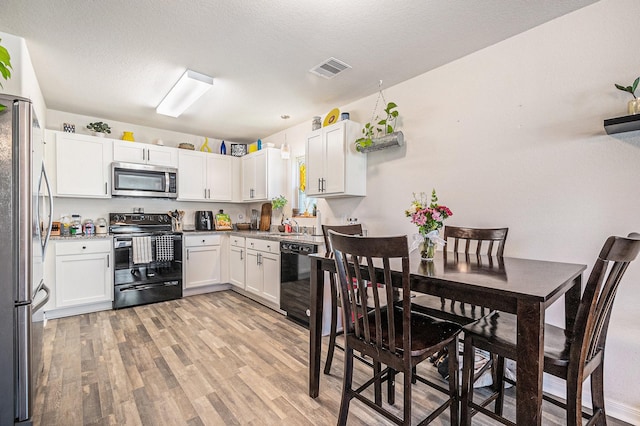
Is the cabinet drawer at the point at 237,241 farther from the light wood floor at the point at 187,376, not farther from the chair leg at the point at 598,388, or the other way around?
the chair leg at the point at 598,388

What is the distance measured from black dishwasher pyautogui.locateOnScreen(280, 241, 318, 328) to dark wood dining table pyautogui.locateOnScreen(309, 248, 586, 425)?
1.16 meters

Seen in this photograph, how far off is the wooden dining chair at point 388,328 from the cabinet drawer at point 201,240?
333cm

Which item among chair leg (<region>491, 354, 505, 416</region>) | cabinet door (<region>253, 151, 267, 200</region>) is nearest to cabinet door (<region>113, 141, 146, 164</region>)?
cabinet door (<region>253, 151, 267, 200</region>)

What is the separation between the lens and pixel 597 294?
116cm

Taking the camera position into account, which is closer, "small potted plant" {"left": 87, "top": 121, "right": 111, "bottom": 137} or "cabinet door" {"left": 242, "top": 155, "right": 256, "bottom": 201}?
"small potted plant" {"left": 87, "top": 121, "right": 111, "bottom": 137}

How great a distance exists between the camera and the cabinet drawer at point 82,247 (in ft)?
11.2

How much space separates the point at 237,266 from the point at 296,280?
4.74 ft

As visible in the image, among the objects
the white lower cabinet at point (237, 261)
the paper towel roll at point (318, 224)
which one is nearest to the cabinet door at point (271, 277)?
the white lower cabinet at point (237, 261)

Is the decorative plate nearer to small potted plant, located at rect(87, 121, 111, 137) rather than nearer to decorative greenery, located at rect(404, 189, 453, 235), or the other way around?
decorative greenery, located at rect(404, 189, 453, 235)

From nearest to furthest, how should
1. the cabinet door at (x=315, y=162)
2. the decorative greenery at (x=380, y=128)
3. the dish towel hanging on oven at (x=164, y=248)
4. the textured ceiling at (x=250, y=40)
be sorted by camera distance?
1. the textured ceiling at (x=250, y=40)
2. the decorative greenery at (x=380, y=128)
3. the cabinet door at (x=315, y=162)
4. the dish towel hanging on oven at (x=164, y=248)

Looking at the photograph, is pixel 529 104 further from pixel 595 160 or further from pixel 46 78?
pixel 46 78

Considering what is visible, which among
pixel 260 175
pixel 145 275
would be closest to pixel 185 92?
pixel 260 175

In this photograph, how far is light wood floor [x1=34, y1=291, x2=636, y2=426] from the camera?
181 centimetres

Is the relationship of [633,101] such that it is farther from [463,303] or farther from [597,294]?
[463,303]
